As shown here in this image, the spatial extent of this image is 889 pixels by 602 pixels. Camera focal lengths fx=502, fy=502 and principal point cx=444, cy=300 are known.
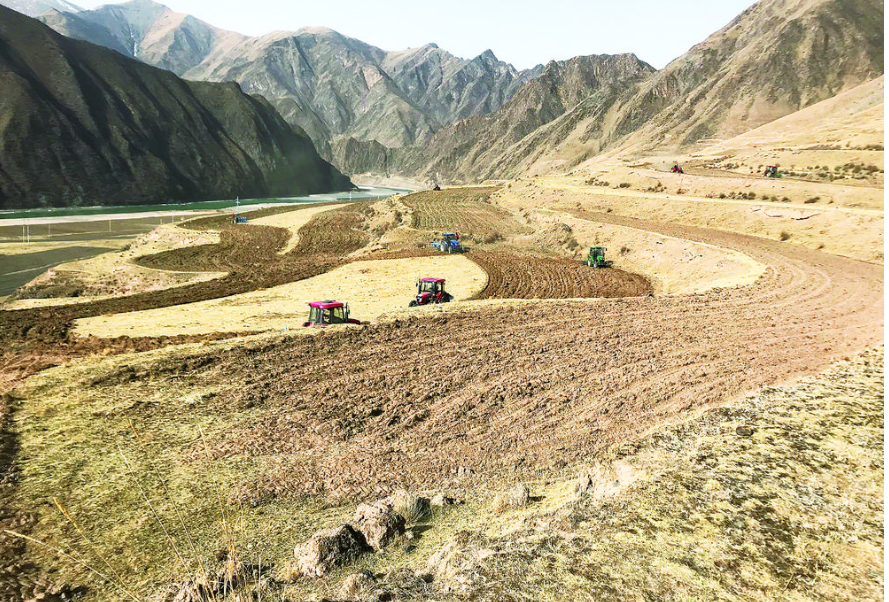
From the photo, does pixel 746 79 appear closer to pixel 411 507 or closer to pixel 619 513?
pixel 619 513

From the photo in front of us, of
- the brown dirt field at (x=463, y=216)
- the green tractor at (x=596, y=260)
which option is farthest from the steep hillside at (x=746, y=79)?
the green tractor at (x=596, y=260)

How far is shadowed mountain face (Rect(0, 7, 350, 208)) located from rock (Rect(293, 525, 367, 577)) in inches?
5263

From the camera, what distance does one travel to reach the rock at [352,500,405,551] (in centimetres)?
786

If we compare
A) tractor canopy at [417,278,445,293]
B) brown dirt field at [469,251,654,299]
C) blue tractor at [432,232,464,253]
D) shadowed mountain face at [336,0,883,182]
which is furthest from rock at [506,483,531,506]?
shadowed mountain face at [336,0,883,182]

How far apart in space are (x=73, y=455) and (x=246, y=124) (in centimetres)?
20500

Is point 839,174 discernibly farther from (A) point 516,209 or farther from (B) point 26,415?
(B) point 26,415

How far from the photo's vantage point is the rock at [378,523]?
7855 mm

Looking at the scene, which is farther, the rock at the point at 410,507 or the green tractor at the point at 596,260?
the green tractor at the point at 596,260

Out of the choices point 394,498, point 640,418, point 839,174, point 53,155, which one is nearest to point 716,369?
point 640,418

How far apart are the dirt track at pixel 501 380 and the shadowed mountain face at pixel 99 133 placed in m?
126

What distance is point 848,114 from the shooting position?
98.4 m

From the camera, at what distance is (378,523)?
8.05 m

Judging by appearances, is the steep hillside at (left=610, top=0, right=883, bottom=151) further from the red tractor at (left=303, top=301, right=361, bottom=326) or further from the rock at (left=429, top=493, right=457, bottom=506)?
the rock at (left=429, top=493, right=457, bottom=506)

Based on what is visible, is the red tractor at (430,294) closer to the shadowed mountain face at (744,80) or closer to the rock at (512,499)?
the rock at (512,499)
